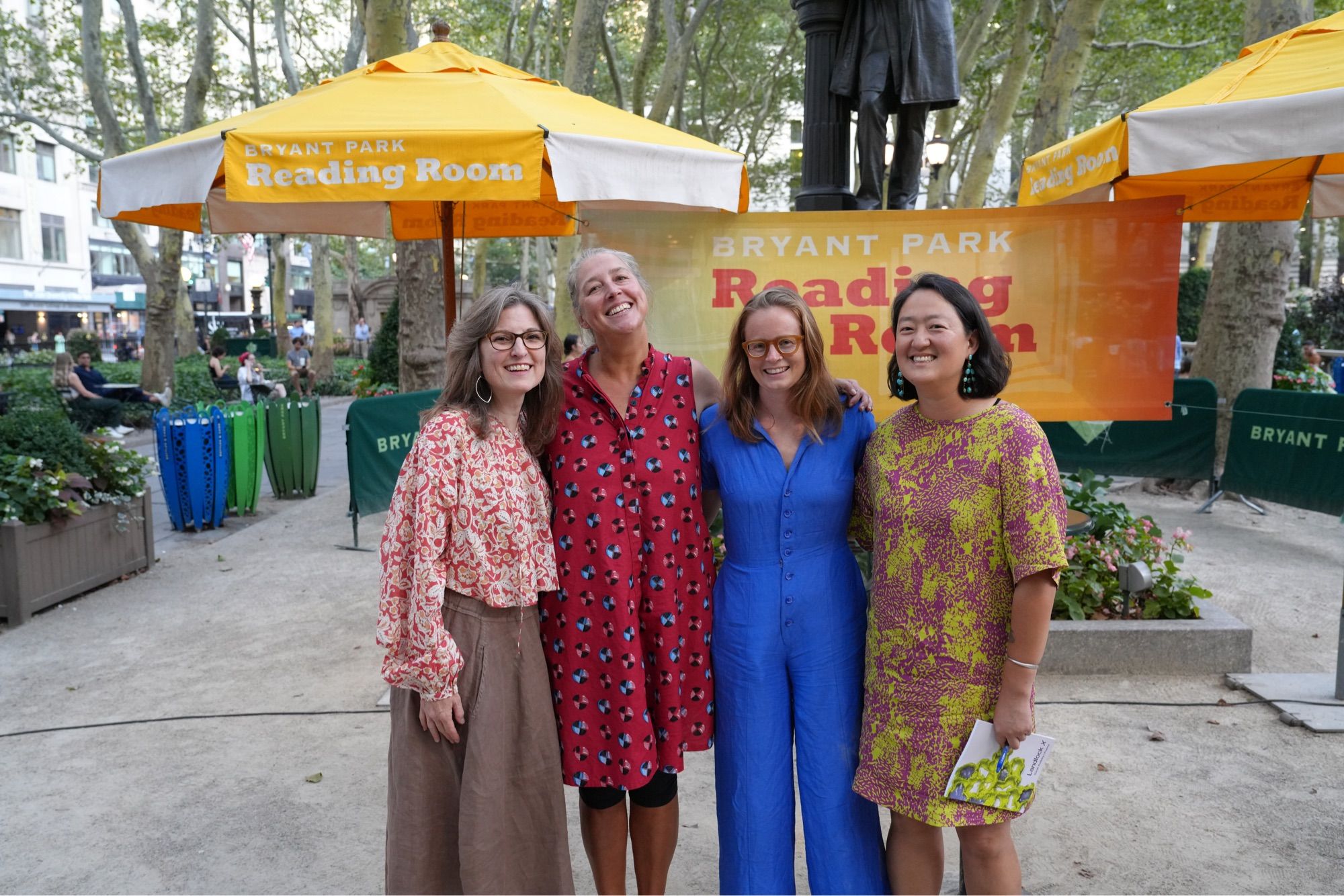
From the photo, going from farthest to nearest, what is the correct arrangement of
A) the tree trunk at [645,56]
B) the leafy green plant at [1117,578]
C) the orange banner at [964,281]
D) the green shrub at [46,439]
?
1. the tree trunk at [645,56]
2. the green shrub at [46,439]
3. the leafy green plant at [1117,578]
4. the orange banner at [964,281]

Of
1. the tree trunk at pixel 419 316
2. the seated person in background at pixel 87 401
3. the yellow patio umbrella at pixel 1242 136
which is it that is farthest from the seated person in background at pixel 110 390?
the yellow patio umbrella at pixel 1242 136

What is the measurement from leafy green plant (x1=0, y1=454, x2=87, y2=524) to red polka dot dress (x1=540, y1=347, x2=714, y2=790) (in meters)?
4.82

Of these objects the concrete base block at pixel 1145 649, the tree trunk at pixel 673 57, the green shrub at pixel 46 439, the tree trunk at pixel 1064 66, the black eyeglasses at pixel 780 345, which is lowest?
the concrete base block at pixel 1145 649

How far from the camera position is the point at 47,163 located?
46062 mm

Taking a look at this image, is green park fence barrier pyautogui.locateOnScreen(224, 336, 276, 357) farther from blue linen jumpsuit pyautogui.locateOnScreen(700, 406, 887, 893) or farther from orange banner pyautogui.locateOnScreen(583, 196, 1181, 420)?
blue linen jumpsuit pyautogui.locateOnScreen(700, 406, 887, 893)

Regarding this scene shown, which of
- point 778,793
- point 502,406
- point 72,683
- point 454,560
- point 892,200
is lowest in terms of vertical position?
point 72,683

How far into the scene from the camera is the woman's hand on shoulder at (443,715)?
2.32 metres

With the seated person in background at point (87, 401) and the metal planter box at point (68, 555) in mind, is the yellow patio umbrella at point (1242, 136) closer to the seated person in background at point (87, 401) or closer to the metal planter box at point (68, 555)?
the metal planter box at point (68, 555)

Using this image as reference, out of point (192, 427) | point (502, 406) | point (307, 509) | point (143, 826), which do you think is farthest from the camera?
point (307, 509)

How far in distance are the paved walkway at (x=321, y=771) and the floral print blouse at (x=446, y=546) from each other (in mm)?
1250

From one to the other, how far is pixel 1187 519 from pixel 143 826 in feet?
27.8

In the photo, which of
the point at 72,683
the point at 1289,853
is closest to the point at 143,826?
the point at 72,683

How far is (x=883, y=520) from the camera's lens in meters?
2.31

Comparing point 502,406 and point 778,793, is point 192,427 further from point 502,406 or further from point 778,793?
point 778,793
